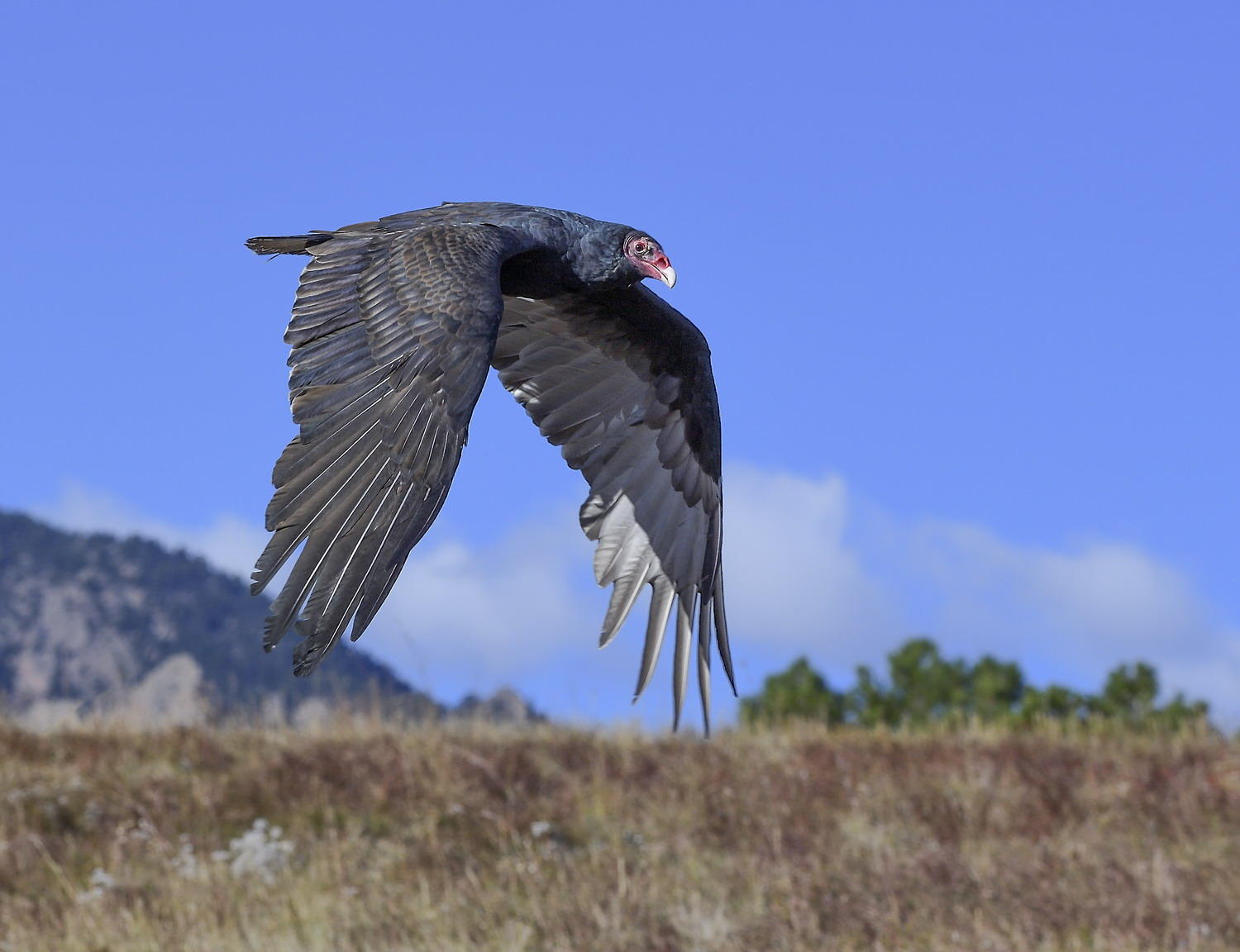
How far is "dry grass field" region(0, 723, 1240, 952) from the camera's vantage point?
602cm

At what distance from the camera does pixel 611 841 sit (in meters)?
7.55

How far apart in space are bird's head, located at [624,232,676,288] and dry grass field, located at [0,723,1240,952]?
2447mm

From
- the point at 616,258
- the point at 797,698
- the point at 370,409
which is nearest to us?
the point at 370,409

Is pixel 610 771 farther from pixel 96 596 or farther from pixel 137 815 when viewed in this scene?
pixel 96 596

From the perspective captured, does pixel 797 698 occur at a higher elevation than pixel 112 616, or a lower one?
lower

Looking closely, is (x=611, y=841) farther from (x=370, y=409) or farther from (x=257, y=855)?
(x=370, y=409)

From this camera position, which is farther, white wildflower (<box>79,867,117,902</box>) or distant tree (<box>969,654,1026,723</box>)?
distant tree (<box>969,654,1026,723</box>)

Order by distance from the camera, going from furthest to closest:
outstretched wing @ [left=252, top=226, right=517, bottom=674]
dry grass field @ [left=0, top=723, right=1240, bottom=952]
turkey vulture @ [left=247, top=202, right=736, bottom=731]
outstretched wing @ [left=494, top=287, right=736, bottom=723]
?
outstretched wing @ [left=494, top=287, right=736, bottom=723]
dry grass field @ [left=0, top=723, right=1240, bottom=952]
turkey vulture @ [left=247, top=202, right=736, bottom=731]
outstretched wing @ [left=252, top=226, right=517, bottom=674]

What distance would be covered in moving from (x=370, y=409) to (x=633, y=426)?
112 inches

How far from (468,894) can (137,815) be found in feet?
7.12

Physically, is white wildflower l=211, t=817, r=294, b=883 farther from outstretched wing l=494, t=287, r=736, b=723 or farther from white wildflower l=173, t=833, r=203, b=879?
outstretched wing l=494, t=287, r=736, b=723

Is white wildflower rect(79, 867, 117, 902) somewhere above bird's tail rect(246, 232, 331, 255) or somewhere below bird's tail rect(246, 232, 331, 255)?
below

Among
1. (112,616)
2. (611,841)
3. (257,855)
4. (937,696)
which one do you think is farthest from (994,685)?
(112,616)

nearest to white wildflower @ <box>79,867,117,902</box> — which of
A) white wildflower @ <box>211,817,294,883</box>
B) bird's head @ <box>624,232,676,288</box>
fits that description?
white wildflower @ <box>211,817,294,883</box>
